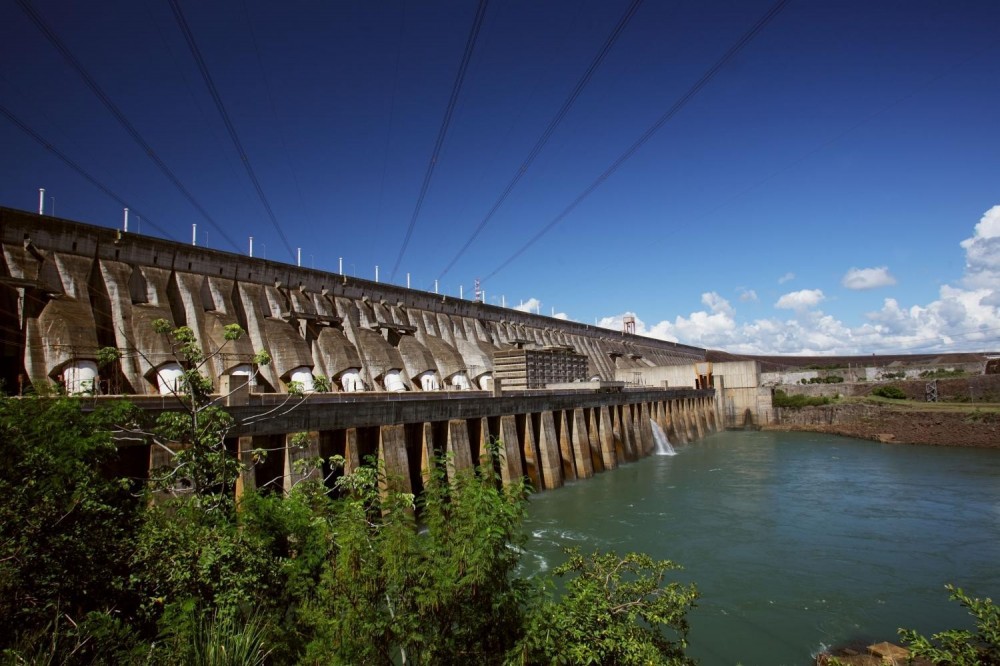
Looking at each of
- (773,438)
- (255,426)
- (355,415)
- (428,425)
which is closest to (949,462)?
(773,438)

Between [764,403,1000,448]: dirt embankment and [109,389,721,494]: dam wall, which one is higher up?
[109,389,721,494]: dam wall

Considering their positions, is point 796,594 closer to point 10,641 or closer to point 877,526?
point 877,526

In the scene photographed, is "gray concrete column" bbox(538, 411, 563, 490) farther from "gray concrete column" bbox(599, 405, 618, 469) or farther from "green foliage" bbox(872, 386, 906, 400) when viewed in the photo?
"green foliage" bbox(872, 386, 906, 400)

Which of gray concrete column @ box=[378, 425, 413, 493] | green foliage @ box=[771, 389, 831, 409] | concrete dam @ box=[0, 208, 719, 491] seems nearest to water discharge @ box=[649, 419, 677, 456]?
concrete dam @ box=[0, 208, 719, 491]

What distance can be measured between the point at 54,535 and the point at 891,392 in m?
65.7

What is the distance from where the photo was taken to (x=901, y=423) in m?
44.0

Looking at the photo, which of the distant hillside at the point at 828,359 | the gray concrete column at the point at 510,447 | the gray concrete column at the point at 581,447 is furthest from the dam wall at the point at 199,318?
the distant hillside at the point at 828,359

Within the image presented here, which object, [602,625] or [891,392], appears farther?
[891,392]

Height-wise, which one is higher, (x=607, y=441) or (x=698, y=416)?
(x=607, y=441)

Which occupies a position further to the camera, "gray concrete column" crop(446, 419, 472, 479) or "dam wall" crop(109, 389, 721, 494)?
"gray concrete column" crop(446, 419, 472, 479)

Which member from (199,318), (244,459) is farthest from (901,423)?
(199,318)

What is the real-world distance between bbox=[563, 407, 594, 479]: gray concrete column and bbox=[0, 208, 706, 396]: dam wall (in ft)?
33.3

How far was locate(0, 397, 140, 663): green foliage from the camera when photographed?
5059 mm

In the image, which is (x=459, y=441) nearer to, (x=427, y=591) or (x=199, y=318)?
(x=427, y=591)
